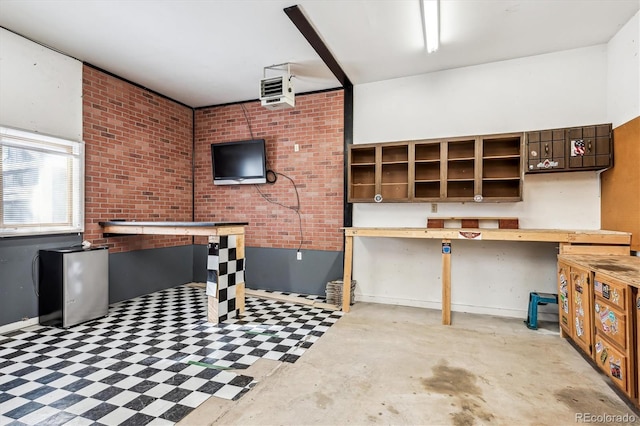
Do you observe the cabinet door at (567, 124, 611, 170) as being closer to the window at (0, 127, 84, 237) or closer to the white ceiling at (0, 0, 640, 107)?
the white ceiling at (0, 0, 640, 107)

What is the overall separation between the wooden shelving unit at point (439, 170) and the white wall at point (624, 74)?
953mm

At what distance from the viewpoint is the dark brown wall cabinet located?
3.52 metres

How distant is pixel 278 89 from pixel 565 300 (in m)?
4.12

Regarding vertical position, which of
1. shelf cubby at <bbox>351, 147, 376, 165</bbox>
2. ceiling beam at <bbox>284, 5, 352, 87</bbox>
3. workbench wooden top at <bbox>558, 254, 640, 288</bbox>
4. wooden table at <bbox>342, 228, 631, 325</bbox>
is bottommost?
workbench wooden top at <bbox>558, 254, 640, 288</bbox>

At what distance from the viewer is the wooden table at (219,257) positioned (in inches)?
148

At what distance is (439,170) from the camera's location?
172 inches

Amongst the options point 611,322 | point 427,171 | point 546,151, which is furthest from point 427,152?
point 611,322

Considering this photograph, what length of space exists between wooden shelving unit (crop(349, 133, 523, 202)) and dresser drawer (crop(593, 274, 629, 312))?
1.49m

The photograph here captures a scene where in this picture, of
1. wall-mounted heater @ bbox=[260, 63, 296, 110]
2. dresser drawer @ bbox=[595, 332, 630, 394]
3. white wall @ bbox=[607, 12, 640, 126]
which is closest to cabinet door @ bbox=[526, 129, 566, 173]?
white wall @ bbox=[607, 12, 640, 126]

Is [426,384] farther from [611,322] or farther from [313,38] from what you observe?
[313,38]

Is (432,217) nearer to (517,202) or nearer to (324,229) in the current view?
(517,202)

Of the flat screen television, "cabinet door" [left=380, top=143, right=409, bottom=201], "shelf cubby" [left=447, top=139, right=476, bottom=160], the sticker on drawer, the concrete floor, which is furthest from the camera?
the flat screen television

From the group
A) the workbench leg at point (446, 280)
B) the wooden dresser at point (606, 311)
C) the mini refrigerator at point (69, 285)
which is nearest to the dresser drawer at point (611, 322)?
the wooden dresser at point (606, 311)

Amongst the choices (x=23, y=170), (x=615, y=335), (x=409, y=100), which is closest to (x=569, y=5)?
(x=409, y=100)
